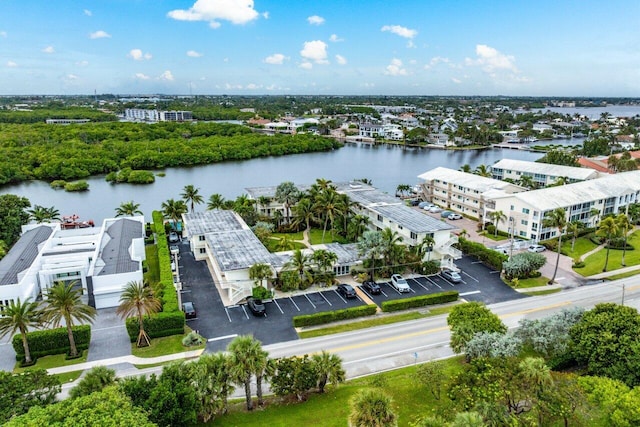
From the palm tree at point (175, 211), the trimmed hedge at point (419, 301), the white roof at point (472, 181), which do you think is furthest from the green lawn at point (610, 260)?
the palm tree at point (175, 211)

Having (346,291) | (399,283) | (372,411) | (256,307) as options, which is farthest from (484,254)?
(372,411)

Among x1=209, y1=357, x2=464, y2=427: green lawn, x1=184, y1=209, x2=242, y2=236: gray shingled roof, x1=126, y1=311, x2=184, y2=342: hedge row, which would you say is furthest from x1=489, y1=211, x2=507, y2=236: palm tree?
x1=126, y1=311, x2=184, y2=342: hedge row

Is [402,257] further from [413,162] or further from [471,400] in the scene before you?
[413,162]

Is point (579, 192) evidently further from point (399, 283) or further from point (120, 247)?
point (120, 247)

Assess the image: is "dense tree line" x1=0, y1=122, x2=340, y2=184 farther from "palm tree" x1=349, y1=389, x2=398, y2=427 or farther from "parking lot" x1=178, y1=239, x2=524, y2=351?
"palm tree" x1=349, y1=389, x2=398, y2=427

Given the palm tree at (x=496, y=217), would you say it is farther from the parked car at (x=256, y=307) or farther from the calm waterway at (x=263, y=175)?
the calm waterway at (x=263, y=175)

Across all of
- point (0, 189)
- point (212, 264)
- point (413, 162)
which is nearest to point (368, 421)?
point (212, 264)
